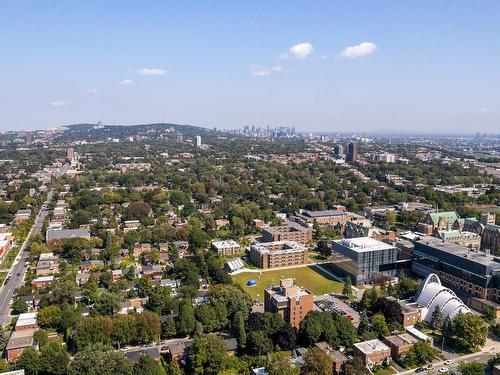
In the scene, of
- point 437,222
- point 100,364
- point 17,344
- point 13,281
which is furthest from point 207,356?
point 437,222

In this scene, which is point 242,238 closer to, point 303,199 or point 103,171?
point 303,199

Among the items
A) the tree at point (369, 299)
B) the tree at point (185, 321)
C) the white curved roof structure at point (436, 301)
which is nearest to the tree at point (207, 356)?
the tree at point (185, 321)

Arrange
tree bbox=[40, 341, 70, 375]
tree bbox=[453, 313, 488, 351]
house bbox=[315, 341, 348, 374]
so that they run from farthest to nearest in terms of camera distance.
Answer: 1. tree bbox=[453, 313, 488, 351]
2. house bbox=[315, 341, 348, 374]
3. tree bbox=[40, 341, 70, 375]

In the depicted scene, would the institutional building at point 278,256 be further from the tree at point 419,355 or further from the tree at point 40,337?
the tree at point 40,337

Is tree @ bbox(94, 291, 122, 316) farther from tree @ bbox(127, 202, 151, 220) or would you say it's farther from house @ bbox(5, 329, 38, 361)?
tree @ bbox(127, 202, 151, 220)

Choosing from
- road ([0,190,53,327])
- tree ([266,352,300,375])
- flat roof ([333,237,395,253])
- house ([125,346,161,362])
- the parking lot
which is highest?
flat roof ([333,237,395,253])

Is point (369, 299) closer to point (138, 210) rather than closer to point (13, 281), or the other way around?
point (13, 281)

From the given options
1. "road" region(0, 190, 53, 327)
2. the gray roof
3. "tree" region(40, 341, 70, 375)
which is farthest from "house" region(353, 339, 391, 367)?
the gray roof
